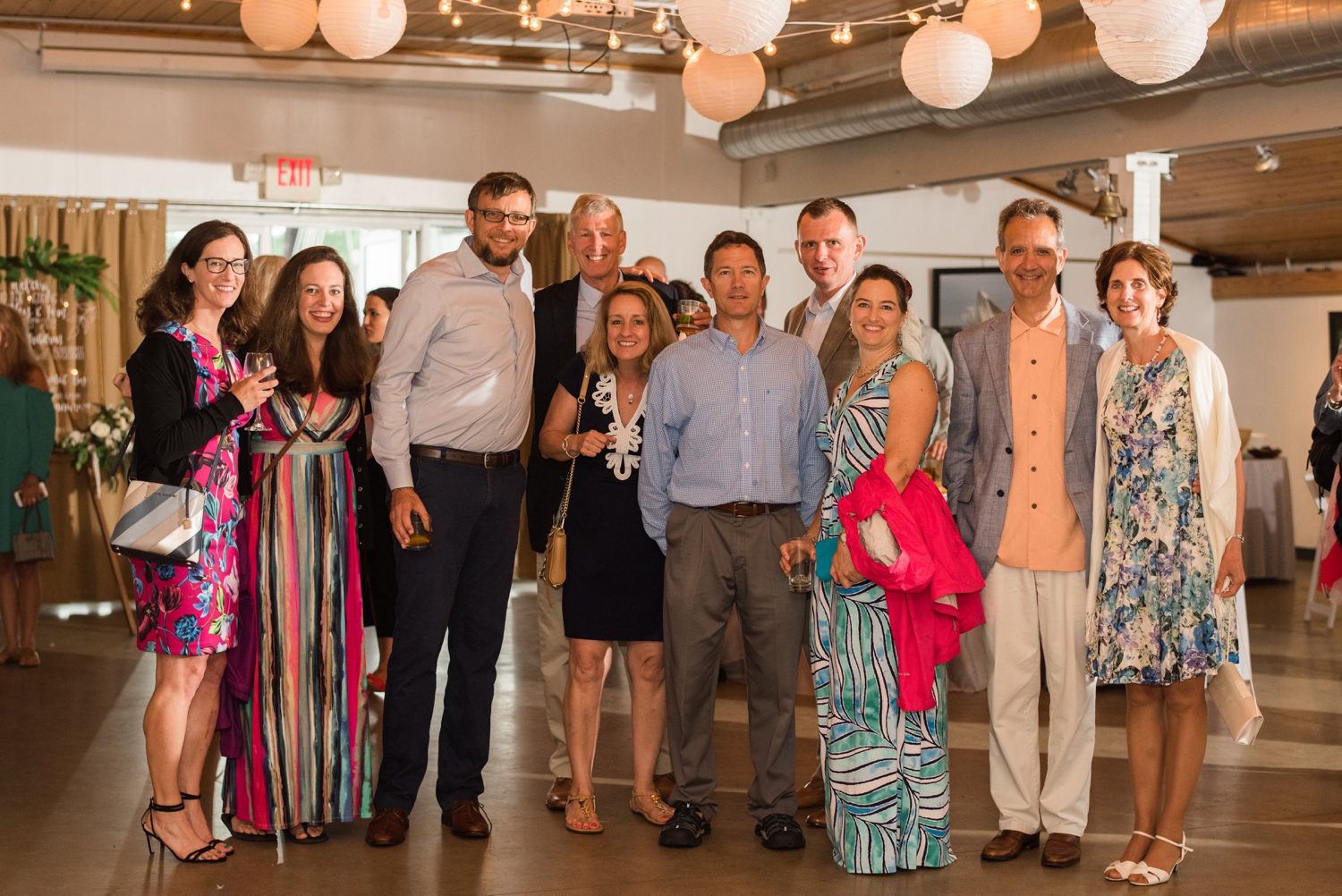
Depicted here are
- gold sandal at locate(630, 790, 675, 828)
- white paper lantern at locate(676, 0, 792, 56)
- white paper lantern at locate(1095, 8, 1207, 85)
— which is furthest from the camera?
white paper lantern at locate(1095, 8, 1207, 85)

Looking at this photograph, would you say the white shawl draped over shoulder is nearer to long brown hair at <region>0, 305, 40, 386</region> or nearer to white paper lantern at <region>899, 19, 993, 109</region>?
white paper lantern at <region>899, 19, 993, 109</region>

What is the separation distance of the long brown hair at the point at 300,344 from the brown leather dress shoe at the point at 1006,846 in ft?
7.61

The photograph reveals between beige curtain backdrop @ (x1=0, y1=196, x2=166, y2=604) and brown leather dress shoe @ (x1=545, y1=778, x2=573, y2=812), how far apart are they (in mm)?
5180

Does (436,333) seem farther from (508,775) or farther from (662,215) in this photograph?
(662,215)

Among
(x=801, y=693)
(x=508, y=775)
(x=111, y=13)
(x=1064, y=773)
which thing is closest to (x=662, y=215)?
(x=111, y=13)

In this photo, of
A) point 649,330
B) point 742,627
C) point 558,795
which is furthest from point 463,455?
point 558,795

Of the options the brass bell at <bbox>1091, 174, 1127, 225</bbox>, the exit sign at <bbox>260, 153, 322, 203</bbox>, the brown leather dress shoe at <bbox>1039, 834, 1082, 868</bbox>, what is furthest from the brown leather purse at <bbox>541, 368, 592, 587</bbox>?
the exit sign at <bbox>260, 153, 322, 203</bbox>

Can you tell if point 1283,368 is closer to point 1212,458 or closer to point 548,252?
point 548,252

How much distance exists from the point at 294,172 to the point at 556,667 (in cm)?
565

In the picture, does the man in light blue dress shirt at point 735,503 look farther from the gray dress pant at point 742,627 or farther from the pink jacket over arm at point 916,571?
the pink jacket over arm at point 916,571

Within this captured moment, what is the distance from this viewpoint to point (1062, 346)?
12.6ft

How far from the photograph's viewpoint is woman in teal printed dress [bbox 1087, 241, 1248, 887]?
11.7 ft

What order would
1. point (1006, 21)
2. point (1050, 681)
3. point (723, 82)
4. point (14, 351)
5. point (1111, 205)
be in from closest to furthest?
point (1050, 681) → point (1006, 21) → point (723, 82) → point (14, 351) → point (1111, 205)

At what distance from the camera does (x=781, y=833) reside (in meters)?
3.91
